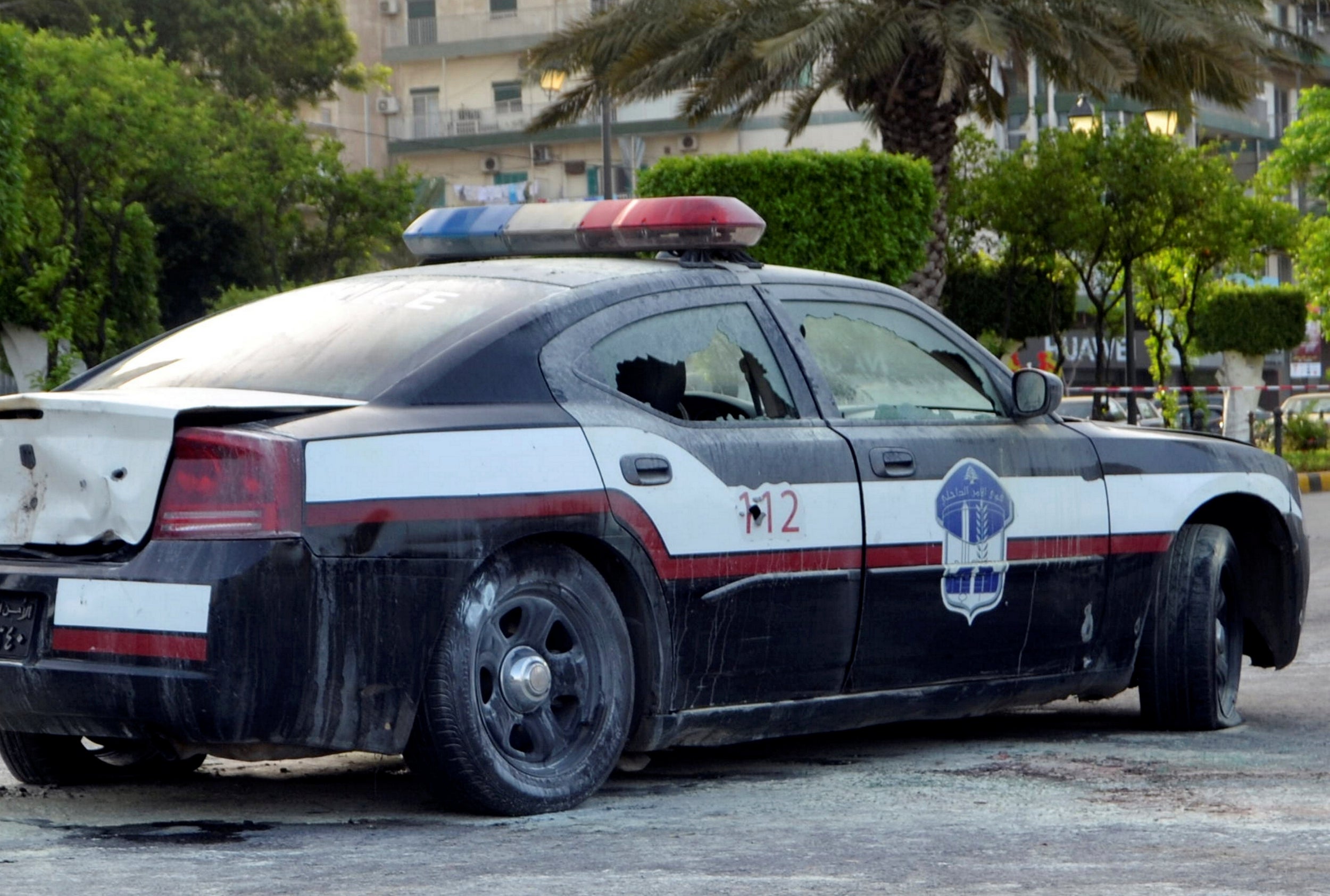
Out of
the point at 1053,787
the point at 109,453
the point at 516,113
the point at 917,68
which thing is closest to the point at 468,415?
the point at 109,453

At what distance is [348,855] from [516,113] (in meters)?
61.5

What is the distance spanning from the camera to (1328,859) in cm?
440

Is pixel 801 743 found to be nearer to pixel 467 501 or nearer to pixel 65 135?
pixel 467 501

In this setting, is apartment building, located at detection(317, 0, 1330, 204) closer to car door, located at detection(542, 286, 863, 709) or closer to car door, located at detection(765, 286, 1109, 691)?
car door, located at detection(765, 286, 1109, 691)

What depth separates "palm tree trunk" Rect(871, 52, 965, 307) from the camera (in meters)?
22.5

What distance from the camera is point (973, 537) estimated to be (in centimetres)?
582

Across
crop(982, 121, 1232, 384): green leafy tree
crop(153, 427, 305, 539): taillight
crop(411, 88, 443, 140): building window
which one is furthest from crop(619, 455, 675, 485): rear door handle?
crop(411, 88, 443, 140): building window

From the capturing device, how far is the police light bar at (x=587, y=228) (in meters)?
5.72

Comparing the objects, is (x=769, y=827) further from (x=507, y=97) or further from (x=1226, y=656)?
(x=507, y=97)

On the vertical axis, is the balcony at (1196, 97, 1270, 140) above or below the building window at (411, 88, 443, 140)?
below

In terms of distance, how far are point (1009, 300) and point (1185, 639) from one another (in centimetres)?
2956

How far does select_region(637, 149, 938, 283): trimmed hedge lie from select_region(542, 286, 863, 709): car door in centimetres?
1528

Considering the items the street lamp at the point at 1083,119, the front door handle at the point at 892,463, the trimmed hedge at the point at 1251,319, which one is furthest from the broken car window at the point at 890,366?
the trimmed hedge at the point at 1251,319

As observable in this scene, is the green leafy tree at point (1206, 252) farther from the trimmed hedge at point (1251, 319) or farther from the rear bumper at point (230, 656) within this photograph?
the rear bumper at point (230, 656)
